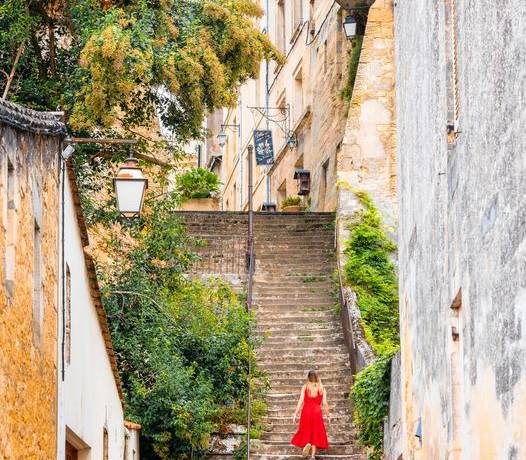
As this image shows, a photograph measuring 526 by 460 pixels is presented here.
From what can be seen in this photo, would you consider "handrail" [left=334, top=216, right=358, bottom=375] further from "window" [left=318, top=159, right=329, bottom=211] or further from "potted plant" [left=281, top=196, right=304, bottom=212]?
"potted plant" [left=281, top=196, right=304, bottom=212]

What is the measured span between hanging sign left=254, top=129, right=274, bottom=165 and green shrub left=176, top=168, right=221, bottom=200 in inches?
133

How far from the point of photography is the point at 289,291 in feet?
96.8

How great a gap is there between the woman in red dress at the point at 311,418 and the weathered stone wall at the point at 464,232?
4.72m

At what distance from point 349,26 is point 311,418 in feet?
38.9

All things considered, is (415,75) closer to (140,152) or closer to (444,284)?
(444,284)

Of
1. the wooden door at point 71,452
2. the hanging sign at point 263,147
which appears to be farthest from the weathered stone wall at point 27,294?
→ the hanging sign at point 263,147

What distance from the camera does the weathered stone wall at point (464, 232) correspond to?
396 inches

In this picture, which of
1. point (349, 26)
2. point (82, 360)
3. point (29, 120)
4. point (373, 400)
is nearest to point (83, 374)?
point (82, 360)

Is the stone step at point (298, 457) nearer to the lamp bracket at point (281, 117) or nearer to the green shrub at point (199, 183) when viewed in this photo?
the lamp bracket at point (281, 117)

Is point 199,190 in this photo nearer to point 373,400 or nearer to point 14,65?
point 14,65

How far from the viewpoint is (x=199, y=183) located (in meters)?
45.9

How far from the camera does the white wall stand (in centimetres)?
1455

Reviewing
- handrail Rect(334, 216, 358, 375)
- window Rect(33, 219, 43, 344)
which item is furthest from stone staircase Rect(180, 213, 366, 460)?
window Rect(33, 219, 43, 344)

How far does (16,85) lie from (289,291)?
8.13 metres
